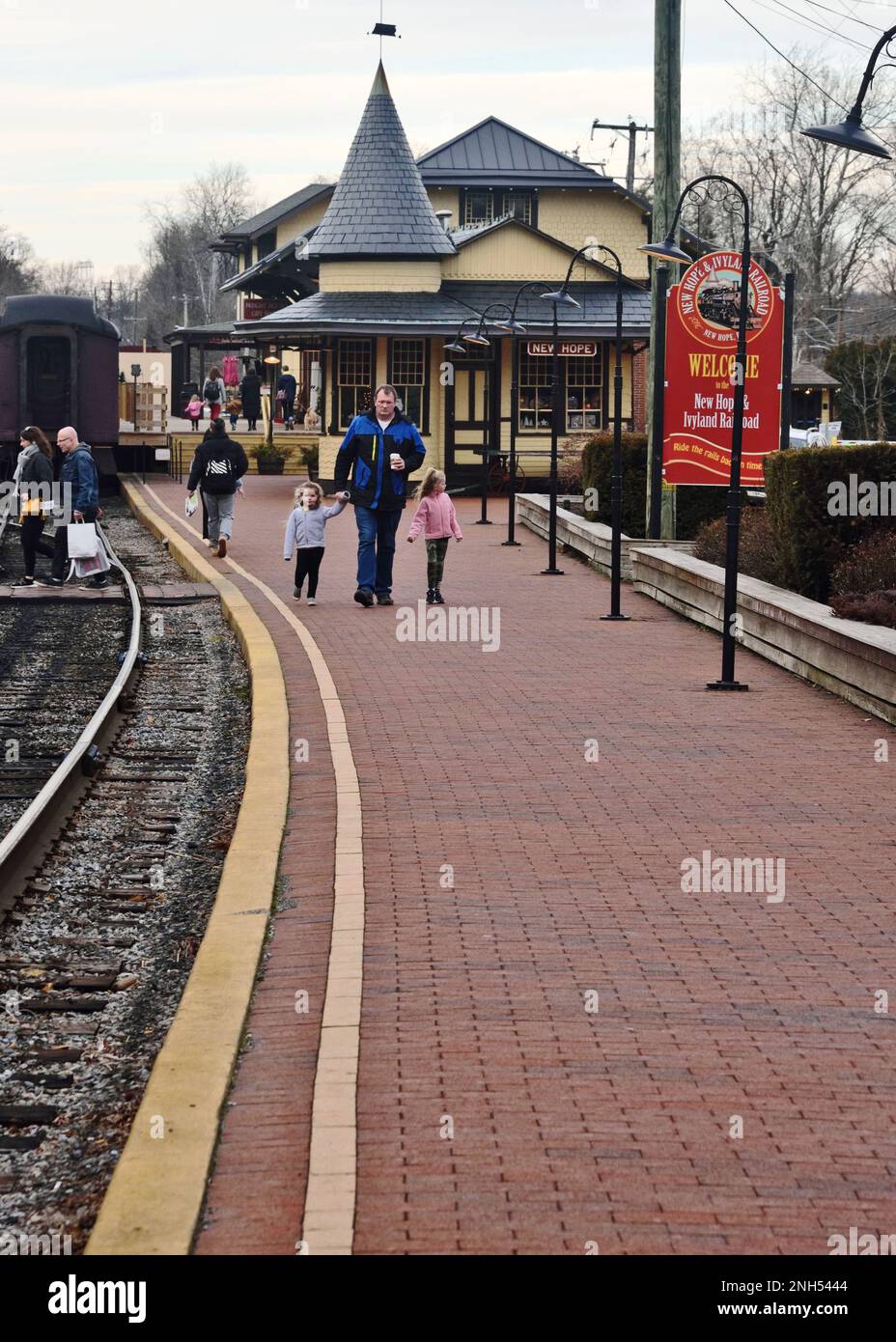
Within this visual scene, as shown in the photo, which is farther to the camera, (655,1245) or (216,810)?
(216,810)

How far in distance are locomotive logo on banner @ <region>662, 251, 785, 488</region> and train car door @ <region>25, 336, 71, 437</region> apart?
18.8m

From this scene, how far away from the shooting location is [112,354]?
36.2 metres

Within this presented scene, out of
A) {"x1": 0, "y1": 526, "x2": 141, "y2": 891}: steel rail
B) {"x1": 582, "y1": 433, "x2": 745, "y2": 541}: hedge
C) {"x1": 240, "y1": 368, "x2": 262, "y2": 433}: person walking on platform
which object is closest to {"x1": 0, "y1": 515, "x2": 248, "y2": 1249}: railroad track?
{"x1": 0, "y1": 526, "x2": 141, "y2": 891}: steel rail

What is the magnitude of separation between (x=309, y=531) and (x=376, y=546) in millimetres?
760

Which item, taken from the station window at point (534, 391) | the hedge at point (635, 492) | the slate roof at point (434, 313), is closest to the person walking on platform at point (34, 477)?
the hedge at point (635, 492)

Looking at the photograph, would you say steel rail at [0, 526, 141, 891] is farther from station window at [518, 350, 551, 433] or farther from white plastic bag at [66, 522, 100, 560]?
station window at [518, 350, 551, 433]

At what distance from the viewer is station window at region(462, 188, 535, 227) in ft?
152

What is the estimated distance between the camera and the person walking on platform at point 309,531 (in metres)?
17.2

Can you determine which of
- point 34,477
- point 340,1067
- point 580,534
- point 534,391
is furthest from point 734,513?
point 534,391

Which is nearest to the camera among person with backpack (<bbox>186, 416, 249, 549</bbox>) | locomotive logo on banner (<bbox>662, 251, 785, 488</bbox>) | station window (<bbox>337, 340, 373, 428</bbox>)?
locomotive logo on banner (<bbox>662, 251, 785, 488</bbox>)

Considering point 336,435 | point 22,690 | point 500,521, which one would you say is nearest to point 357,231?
point 336,435

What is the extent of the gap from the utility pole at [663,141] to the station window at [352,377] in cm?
1786

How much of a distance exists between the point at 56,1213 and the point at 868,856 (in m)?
4.38
